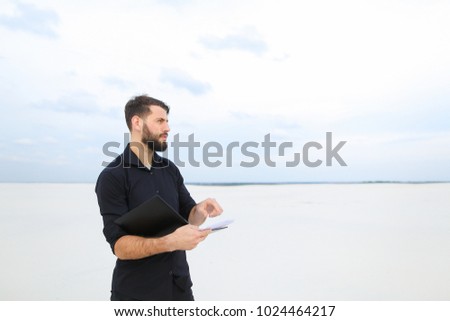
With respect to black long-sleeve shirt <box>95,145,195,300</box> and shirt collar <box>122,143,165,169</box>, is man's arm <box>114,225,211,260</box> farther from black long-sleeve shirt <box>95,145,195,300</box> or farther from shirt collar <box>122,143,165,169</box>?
shirt collar <box>122,143,165,169</box>

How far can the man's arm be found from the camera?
1303 mm

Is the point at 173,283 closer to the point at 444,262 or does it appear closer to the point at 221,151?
the point at 221,151

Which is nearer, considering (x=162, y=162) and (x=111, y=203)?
(x=111, y=203)

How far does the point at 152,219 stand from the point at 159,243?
10 centimetres

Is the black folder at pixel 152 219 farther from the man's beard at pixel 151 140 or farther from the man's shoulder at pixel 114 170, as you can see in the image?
the man's beard at pixel 151 140

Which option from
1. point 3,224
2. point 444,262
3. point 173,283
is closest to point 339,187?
point 444,262

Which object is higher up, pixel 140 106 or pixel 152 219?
pixel 140 106

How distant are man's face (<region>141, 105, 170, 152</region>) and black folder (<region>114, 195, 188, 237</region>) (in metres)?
0.30

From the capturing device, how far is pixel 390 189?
765cm

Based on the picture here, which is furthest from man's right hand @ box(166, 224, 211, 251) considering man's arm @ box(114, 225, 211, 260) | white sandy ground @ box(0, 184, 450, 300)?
white sandy ground @ box(0, 184, 450, 300)

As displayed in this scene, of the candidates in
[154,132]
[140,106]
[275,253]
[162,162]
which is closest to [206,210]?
[162,162]

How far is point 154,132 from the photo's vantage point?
156cm

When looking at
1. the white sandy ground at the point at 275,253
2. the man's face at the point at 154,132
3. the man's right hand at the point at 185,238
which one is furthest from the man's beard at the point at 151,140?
the white sandy ground at the point at 275,253

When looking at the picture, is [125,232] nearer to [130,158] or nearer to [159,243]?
[159,243]
